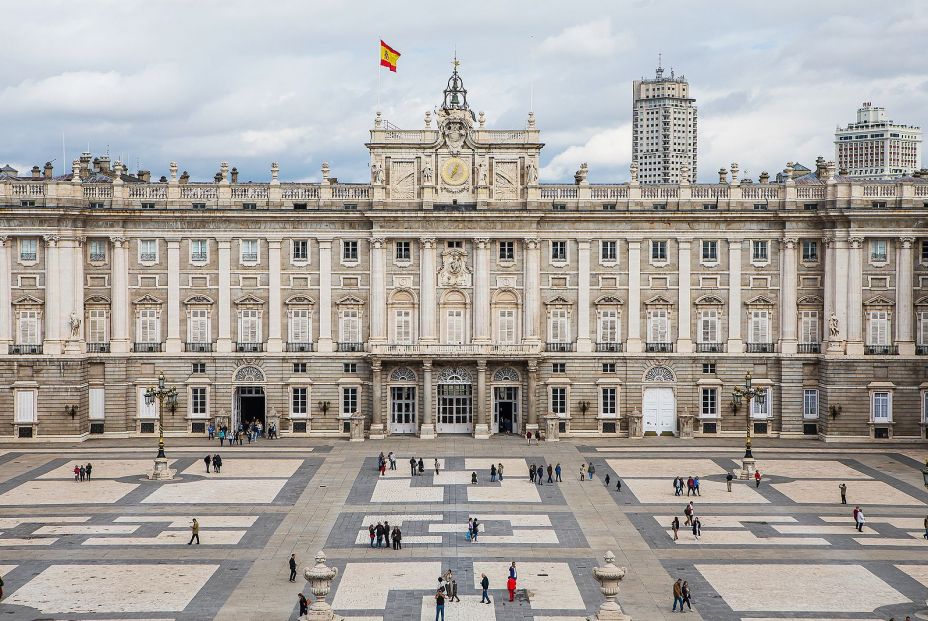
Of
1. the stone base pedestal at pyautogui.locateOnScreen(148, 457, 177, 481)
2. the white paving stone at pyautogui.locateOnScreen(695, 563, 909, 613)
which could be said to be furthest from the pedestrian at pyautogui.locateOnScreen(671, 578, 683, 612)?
the stone base pedestal at pyautogui.locateOnScreen(148, 457, 177, 481)

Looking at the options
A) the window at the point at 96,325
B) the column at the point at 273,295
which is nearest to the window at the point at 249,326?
the column at the point at 273,295

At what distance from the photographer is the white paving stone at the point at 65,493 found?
2419 inches

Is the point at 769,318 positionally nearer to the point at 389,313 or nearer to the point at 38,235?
the point at 389,313

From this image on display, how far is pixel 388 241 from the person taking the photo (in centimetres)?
8425

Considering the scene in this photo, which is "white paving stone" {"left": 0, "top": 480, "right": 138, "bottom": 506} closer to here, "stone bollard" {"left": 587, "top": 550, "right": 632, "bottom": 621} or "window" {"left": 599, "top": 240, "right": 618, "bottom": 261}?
"stone bollard" {"left": 587, "top": 550, "right": 632, "bottom": 621}

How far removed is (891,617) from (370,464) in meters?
37.9

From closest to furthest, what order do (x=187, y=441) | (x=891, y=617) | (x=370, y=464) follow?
(x=891, y=617) → (x=370, y=464) → (x=187, y=441)

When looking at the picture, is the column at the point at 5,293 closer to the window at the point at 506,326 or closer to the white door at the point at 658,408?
the window at the point at 506,326

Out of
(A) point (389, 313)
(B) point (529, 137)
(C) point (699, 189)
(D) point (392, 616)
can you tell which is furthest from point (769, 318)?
(D) point (392, 616)

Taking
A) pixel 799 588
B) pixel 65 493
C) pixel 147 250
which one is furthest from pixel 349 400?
pixel 799 588

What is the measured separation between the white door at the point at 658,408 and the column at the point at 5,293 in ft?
155

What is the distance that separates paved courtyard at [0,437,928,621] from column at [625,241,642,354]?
9262 mm

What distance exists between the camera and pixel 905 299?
82125 mm

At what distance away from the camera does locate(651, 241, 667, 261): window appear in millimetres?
84438
